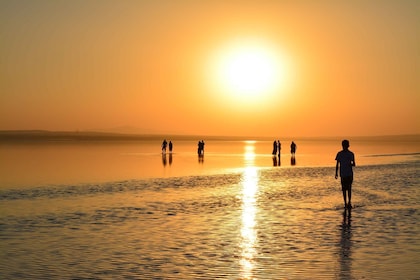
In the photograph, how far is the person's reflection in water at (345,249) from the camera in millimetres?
9688

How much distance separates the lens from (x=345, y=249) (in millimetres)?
11742

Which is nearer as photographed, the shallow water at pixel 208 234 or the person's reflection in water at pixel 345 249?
the person's reflection in water at pixel 345 249

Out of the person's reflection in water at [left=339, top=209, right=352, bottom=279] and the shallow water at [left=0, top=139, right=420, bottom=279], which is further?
the shallow water at [left=0, top=139, right=420, bottom=279]

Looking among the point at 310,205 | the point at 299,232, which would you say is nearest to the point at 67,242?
the point at 299,232

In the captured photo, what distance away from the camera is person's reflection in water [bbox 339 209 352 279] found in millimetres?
9688

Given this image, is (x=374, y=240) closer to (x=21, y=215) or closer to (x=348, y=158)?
(x=348, y=158)

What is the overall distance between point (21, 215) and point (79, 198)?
505 centimetres

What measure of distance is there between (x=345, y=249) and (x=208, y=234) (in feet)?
11.3

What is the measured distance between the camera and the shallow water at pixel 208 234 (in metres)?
9.95

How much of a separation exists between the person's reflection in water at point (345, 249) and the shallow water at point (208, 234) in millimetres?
19

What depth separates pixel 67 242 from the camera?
41.4ft

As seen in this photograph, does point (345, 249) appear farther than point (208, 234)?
No

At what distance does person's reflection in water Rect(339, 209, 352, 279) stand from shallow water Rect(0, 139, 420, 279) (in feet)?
0.06

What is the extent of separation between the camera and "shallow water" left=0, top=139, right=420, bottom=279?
9945mm
